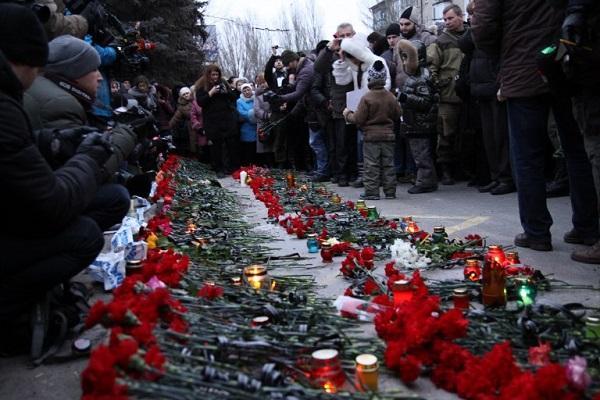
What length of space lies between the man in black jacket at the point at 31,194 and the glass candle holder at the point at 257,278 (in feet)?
2.94

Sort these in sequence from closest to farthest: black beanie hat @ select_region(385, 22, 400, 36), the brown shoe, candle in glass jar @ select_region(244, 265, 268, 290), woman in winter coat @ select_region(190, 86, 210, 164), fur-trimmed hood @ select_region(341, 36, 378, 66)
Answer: candle in glass jar @ select_region(244, 265, 268, 290)
the brown shoe
fur-trimmed hood @ select_region(341, 36, 378, 66)
black beanie hat @ select_region(385, 22, 400, 36)
woman in winter coat @ select_region(190, 86, 210, 164)

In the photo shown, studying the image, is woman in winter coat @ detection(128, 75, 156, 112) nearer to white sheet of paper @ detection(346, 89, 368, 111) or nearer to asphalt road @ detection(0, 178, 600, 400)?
asphalt road @ detection(0, 178, 600, 400)

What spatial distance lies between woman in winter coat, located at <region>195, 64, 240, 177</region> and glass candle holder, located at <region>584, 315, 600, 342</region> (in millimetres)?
10042

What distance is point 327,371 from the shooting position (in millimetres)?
2207

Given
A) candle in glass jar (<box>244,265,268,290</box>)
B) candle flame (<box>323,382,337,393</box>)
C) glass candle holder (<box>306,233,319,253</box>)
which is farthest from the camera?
glass candle holder (<box>306,233,319,253</box>)

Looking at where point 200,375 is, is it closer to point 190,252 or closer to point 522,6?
point 190,252

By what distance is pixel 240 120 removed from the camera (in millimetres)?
12875

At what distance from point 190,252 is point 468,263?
198 centimetres

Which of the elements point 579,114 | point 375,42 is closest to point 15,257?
point 579,114

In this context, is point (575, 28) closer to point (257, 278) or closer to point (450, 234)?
point (450, 234)

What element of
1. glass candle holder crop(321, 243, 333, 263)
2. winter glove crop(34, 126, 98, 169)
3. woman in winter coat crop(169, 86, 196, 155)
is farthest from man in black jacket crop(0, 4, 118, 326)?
woman in winter coat crop(169, 86, 196, 155)

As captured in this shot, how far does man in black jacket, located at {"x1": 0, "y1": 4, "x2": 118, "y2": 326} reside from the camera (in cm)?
238

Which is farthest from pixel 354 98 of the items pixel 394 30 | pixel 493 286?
pixel 493 286

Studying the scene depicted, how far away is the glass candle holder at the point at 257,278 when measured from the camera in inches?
135
